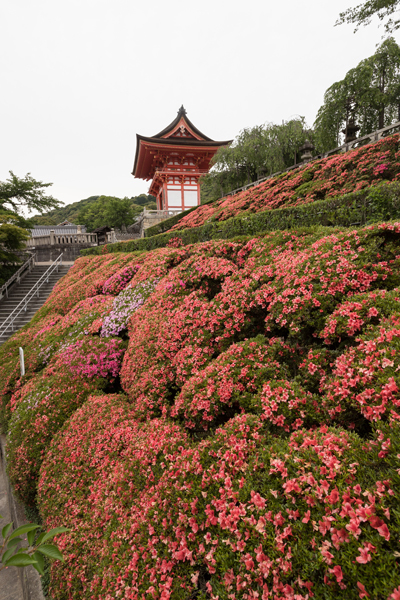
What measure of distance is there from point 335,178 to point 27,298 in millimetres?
17531

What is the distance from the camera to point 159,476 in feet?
9.53

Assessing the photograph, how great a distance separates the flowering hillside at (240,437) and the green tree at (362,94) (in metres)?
13.2

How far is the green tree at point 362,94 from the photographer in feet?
46.6

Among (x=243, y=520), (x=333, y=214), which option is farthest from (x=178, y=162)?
(x=243, y=520)

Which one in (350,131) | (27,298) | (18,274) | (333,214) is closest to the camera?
(333,214)

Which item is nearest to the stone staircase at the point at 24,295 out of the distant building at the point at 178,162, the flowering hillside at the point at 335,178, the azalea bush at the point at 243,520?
the distant building at the point at 178,162

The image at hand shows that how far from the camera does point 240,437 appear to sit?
254 centimetres

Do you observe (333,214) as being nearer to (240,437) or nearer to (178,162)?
(240,437)

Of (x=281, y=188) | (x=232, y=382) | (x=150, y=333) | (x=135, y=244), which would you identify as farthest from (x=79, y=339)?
(x=281, y=188)

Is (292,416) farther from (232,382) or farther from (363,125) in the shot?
(363,125)

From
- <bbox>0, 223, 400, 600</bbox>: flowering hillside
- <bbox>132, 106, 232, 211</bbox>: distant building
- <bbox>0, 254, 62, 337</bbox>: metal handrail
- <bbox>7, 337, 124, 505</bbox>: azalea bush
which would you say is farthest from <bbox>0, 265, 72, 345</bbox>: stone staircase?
<bbox>0, 223, 400, 600</bbox>: flowering hillside

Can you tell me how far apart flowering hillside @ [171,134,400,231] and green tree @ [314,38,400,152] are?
3.81 meters

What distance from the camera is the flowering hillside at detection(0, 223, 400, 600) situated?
1.69 m

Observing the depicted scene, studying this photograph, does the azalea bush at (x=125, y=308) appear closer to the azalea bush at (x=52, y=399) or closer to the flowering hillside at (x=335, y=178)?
the azalea bush at (x=52, y=399)
